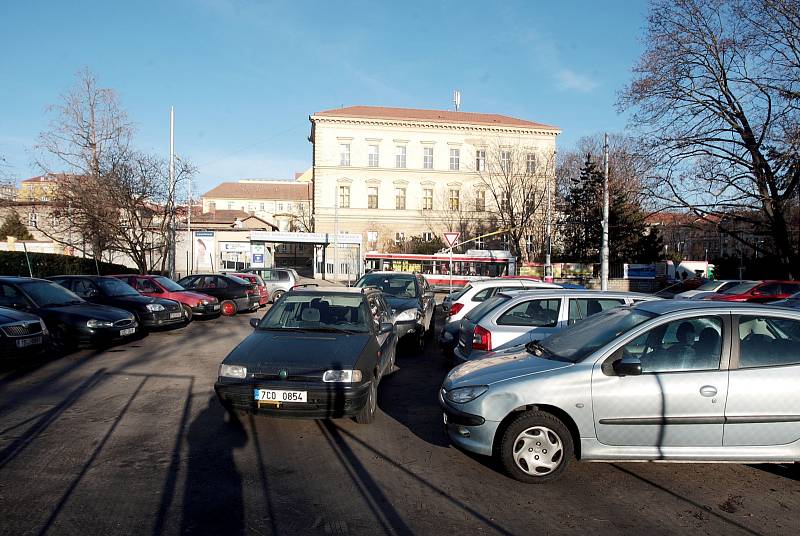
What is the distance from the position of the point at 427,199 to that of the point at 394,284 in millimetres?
48301

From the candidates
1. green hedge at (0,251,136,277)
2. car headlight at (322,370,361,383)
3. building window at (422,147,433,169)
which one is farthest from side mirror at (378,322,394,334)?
building window at (422,147,433,169)

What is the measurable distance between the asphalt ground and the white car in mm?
4787

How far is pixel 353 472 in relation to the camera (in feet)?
17.0

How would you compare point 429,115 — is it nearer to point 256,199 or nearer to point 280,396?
point 256,199

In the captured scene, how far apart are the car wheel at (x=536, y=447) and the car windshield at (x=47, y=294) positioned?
10.2 metres

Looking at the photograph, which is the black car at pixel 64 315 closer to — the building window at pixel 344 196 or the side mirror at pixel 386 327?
the side mirror at pixel 386 327

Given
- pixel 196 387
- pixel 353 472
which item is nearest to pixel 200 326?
pixel 196 387

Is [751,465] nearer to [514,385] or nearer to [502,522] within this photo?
[514,385]

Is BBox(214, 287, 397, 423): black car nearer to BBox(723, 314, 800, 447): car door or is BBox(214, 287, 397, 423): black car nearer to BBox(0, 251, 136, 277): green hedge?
BBox(723, 314, 800, 447): car door

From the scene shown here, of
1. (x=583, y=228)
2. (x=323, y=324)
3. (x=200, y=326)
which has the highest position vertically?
(x=583, y=228)

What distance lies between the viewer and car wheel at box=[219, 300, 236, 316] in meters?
19.3

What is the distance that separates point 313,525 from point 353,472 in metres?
1.11

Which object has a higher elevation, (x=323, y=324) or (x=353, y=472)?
(x=323, y=324)

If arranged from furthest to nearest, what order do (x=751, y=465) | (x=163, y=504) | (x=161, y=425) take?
1. (x=161, y=425)
2. (x=751, y=465)
3. (x=163, y=504)
